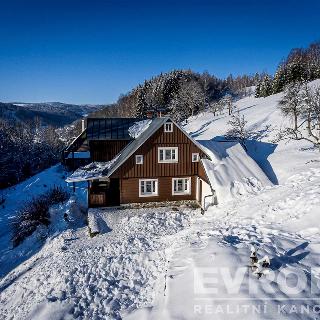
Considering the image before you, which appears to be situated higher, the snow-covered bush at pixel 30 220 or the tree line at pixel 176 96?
the tree line at pixel 176 96

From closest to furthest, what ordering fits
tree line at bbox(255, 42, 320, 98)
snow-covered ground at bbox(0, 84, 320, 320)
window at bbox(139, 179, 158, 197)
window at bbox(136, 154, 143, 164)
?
snow-covered ground at bbox(0, 84, 320, 320), window at bbox(136, 154, 143, 164), window at bbox(139, 179, 158, 197), tree line at bbox(255, 42, 320, 98)

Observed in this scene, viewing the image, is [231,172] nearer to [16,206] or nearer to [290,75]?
[16,206]

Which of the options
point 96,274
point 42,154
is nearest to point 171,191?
point 96,274

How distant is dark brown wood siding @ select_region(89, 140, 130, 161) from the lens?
1129 inches

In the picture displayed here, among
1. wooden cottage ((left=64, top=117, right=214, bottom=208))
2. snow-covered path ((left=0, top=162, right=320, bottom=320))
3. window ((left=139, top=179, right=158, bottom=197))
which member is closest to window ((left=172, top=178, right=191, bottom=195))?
wooden cottage ((left=64, top=117, right=214, bottom=208))

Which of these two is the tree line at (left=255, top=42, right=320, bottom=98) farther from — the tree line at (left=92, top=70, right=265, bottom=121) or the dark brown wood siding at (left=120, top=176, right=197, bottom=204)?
the dark brown wood siding at (left=120, top=176, right=197, bottom=204)

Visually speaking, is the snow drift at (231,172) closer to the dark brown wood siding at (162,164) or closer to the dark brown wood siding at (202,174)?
the dark brown wood siding at (202,174)

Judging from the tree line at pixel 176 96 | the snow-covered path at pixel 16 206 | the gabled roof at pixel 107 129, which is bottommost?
the snow-covered path at pixel 16 206

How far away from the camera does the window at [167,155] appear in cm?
2588

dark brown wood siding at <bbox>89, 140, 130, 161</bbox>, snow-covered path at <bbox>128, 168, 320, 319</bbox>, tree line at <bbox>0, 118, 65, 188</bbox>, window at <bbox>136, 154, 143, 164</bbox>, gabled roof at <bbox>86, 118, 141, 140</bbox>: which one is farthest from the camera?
tree line at <bbox>0, 118, 65, 188</bbox>

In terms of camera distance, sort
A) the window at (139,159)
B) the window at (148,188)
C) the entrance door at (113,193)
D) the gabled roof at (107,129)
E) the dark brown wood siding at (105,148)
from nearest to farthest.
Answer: the window at (139,159) → the window at (148,188) → the entrance door at (113,193) → the gabled roof at (107,129) → the dark brown wood siding at (105,148)

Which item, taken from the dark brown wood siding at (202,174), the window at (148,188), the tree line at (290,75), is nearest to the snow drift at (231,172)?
the dark brown wood siding at (202,174)

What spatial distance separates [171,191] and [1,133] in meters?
54.6

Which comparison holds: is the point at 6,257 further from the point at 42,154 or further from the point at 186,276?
the point at 42,154
